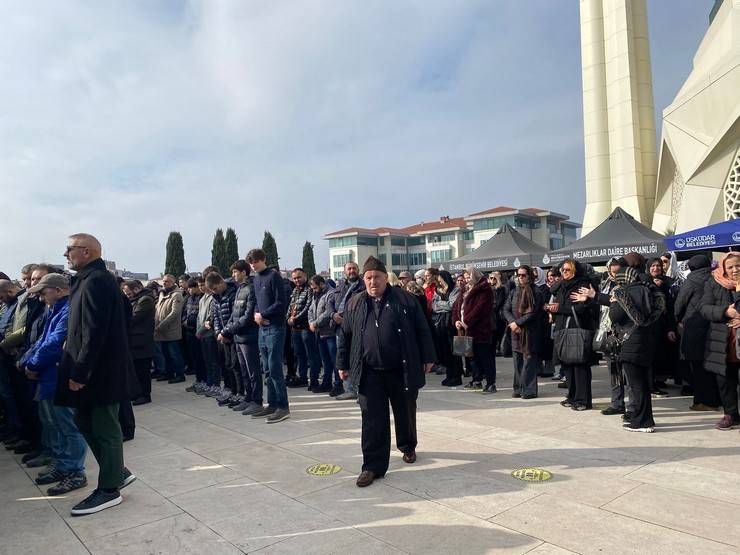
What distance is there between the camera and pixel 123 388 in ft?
13.1

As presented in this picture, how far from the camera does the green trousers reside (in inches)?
157

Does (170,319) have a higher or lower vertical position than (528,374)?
higher

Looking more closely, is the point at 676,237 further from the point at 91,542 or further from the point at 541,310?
the point at 91,542

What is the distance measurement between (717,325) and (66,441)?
6.76 m

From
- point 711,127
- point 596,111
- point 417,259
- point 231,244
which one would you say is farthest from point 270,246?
point 711,127

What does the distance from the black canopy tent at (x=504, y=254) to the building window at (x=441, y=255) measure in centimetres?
5673

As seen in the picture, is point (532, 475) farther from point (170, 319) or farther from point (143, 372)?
point (170, 319)

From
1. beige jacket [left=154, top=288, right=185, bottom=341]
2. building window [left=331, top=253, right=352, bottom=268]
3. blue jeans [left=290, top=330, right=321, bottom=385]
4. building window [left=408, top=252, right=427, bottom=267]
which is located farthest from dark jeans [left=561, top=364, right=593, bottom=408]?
building window [left=408, top=252, right=427, bottom=267]

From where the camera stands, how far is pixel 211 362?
870 cm

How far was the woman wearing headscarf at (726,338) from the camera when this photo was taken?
5279mm

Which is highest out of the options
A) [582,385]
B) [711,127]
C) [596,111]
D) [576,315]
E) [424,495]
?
[596,111]

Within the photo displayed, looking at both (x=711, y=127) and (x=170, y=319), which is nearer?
(x=170, y=319)

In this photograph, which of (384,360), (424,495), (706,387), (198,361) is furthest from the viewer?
(198,361)

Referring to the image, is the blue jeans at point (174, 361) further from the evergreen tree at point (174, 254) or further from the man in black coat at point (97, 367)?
the evergreen tree at point (174, 254)
